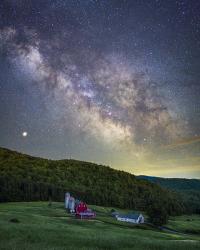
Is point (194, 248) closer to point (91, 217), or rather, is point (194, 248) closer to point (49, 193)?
point (91, 217)

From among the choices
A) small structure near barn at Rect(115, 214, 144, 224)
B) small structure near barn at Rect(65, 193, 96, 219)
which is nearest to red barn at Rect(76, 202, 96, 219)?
small structure near barn at Rect(65, 193, 96, 219)

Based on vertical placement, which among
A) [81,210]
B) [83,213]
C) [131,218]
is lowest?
[131,218]

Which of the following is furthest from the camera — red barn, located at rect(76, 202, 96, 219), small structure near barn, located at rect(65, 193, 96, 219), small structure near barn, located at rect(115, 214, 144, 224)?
small structure near barn, located at rect(115, 214, 144, 224)

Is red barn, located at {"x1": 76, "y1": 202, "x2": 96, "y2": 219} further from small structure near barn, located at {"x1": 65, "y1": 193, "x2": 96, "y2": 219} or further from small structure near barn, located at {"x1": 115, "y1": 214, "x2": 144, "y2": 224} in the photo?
small structure near barn, located at {"x1": 115, "y1": 214, "x2": 144, "y2": 224}

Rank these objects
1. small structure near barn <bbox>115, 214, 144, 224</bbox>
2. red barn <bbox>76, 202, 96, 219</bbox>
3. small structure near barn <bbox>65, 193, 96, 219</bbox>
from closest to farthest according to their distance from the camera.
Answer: red barn <bbox>76, 202, 96, 219</bbox> < small structure near barn <bbox>65, 193, 96, 219</bbox> < small structure near barn <bbox>115, 214, 144, 224</bbox>

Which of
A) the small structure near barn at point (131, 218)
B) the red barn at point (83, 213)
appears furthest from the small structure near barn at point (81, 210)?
the small structure near barn at point (131, 218)

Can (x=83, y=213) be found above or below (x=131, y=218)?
above

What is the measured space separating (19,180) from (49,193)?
15.5m

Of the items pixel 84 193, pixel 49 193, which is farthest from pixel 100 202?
pixel 49 193

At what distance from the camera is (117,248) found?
40875 mm

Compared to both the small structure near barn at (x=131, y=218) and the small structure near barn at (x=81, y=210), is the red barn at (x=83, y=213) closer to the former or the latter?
the small structure near barn at (x=81, y=210)

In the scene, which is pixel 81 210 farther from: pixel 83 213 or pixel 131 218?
pixel 131 218

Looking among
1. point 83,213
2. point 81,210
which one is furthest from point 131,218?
point 83,213

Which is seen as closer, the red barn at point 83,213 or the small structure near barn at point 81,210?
the red barn at point 83,213
